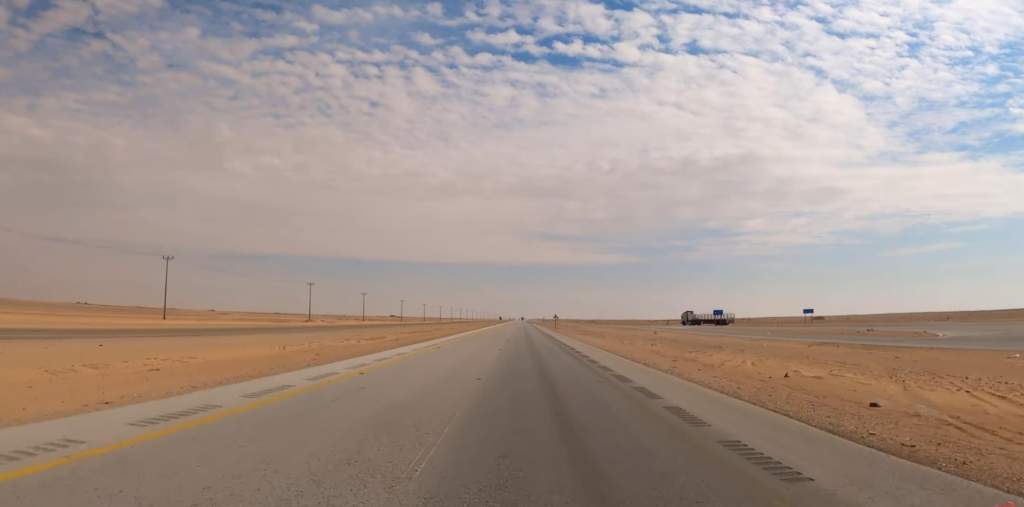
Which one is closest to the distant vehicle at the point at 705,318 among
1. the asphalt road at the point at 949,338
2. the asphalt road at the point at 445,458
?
the asphalt road at the point at 949,338

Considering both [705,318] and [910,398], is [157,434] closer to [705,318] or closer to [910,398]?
[910,398]

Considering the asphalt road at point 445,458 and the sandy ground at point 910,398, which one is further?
the sandy ground at point 910,398

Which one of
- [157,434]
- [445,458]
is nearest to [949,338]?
[445,458]

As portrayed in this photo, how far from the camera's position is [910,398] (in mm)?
16797

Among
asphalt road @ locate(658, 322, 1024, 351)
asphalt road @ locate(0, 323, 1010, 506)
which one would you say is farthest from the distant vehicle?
asphalt road @ locate(0, 323, 1010, 506)

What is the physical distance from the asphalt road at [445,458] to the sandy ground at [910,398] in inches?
39.7

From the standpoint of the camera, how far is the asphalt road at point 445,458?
6125 mm

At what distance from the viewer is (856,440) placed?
9.70 meters

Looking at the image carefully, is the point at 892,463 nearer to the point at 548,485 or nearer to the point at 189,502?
the point at 548,485

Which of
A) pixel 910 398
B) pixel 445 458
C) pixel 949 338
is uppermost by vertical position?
pixel 949 338

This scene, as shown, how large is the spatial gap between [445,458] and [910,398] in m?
14.0

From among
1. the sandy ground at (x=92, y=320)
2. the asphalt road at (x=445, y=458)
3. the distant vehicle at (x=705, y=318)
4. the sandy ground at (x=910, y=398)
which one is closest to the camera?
the asphalt road at (x=445, y=458)

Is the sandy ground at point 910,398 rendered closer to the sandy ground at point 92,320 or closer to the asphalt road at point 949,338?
the asphalt road at point 949,338

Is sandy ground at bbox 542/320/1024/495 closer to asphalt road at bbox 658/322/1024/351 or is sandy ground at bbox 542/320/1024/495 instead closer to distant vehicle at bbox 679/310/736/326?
asphalt road at bbox 658/322/1024/351
